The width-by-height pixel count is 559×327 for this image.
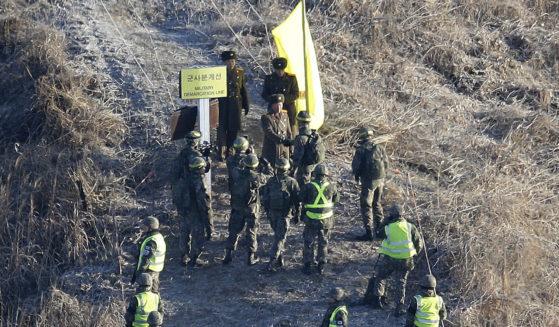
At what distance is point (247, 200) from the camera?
1216 cm

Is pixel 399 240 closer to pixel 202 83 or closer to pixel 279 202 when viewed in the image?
pixel 279 202

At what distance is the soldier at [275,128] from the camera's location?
44.3 feet

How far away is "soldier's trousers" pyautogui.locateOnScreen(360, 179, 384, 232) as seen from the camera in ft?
42.1

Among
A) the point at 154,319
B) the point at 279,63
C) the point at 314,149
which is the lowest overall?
the point at 154,319

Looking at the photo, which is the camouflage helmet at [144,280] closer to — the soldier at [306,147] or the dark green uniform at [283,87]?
the soldier at [306,147]

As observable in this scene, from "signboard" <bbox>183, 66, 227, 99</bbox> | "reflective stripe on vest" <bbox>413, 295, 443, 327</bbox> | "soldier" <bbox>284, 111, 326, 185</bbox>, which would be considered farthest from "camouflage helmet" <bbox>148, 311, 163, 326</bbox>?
"signboard" <bbox>183, 66, 227, 99</bbox>

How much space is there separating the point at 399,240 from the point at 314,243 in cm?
167

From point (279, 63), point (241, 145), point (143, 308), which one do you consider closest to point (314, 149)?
point (241, 145)

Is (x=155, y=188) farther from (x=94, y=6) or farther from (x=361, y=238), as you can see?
(x=94, y=6)

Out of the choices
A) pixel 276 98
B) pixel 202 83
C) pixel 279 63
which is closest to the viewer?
pixel 202 83

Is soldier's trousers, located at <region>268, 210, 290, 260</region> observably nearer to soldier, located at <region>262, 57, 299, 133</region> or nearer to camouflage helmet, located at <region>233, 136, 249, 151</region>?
camouflage helmet, located at <region>233, 136, 249, 151</region>

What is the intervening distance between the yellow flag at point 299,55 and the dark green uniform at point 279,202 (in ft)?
9.59

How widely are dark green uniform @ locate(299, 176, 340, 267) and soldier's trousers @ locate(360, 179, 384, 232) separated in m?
0.98

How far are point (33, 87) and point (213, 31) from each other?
4.24 m
